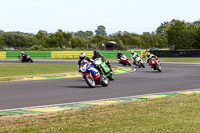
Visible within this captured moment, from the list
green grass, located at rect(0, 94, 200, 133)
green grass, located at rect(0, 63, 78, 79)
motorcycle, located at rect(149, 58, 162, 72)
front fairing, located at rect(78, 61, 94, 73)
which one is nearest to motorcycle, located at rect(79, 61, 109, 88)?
front fairing, located at rect(78, 61, 94, 73)

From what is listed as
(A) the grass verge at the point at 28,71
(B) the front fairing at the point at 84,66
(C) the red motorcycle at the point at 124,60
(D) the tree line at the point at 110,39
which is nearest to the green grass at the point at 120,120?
(B) the front fairing at the point at 84,66

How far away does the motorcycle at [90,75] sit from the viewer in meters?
14.7

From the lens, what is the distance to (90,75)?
48.9 feet

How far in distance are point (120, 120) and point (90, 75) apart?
732 cm

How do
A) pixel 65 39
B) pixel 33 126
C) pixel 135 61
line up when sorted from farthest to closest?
1. pixel 65 39
2. pixel 135 61
3. pixel 33 126

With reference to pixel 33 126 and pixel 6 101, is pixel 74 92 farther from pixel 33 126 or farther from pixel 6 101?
pixel 33 126

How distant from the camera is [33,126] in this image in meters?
7.30

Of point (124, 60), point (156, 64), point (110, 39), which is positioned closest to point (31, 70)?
point (156, 64)

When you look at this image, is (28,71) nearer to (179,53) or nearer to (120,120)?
(120,120)

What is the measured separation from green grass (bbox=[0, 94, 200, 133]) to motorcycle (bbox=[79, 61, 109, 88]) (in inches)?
191

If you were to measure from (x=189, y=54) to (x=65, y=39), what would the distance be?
74.0 m

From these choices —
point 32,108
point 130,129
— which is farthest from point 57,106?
point 130,129

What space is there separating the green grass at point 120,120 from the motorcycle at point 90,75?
484cm

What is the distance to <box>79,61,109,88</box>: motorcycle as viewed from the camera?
14719 mm
